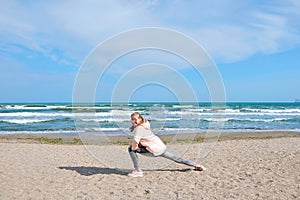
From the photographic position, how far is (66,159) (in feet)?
30.7

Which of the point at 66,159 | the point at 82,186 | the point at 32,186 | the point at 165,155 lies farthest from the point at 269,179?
the point at 66,159

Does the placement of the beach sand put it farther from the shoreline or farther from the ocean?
the shoreline

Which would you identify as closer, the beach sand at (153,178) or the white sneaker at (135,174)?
the beach sand at (153,178)

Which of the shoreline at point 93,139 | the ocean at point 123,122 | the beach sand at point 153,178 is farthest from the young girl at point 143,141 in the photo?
the shoreline at point 93,139

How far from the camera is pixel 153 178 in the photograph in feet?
22.0

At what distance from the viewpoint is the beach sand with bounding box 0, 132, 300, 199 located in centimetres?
557

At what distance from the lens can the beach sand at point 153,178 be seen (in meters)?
5.57

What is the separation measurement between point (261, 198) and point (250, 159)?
3487 millimetres

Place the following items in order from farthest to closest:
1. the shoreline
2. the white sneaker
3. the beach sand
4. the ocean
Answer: the ocean → the shoreline → the white sneaker → the beach sand

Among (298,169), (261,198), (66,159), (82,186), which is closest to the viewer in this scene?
(261,198)

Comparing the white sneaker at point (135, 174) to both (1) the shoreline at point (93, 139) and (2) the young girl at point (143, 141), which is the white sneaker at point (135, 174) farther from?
(1) the shoreline at point (93, 139)

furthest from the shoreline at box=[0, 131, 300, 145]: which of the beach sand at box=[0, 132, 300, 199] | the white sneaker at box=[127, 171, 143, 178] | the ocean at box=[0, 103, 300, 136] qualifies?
the white sneaker at box=[127, 171, 143, 178]

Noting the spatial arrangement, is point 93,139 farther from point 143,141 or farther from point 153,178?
point 143,141

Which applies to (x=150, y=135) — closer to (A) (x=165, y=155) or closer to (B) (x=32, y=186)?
(A) (x=165, y=155)
